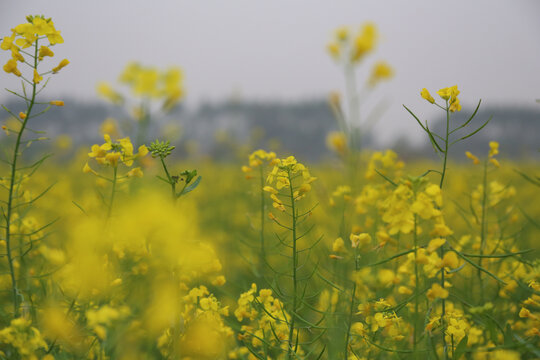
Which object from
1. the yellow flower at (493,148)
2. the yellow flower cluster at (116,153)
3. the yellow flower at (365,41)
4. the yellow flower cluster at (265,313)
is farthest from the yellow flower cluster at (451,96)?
the yellow flower at (365,41)

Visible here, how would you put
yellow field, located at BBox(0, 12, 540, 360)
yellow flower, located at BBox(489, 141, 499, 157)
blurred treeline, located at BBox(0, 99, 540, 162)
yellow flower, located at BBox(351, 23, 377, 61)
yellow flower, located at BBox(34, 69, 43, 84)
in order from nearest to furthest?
yellow field, located at BBox(0, 12, 540, 360) < yellow flower, located at BBox(34, 69, 43, 84) < yellow flower, located at BBox(489, 141, 499, 157) < yellow flower, located at BBox(351, 23, 377, 61) < blurred treeline, located at BBox(0, 99, 540, 162)

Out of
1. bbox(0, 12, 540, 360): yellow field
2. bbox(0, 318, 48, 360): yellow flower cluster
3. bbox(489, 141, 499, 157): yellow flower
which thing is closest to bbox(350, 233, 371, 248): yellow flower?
bbox(0, 12, 540, 360): yellow field

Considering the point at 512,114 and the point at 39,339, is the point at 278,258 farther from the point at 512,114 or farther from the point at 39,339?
the point at 512,114

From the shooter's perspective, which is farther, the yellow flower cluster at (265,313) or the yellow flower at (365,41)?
the yellow flower at (365,41)

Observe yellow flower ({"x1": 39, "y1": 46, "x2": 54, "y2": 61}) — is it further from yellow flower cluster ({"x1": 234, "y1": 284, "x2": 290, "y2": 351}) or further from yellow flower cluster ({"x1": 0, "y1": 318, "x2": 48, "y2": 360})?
yellow flower cluster ({"x1": 234, "y1": 284, "x2": 290, "y2": 351})

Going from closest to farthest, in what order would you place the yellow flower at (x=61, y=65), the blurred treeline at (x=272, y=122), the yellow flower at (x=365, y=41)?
the yellow flower at (x=61, y=65) → the yellow flower at (x=365, y=41) → the blurred treeline at (x=272, y=122)

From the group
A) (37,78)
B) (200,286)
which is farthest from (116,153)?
(200,286)

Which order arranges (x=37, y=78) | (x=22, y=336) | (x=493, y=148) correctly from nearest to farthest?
(x=22, y=336), (x=37, y=78), (x=493, y=148)

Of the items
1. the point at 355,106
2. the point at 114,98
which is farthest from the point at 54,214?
the point at 355,106

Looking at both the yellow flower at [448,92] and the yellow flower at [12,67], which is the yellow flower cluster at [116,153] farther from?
the yellow flower at [448,92]

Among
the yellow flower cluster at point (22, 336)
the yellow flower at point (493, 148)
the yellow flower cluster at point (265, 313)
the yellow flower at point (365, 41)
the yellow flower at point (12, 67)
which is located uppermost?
the yellow flower at point (365, 41)

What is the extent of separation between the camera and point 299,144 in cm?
4259

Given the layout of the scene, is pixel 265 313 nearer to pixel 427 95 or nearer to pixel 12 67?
pixel 427 95

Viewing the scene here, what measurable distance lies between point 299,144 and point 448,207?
128 ft
